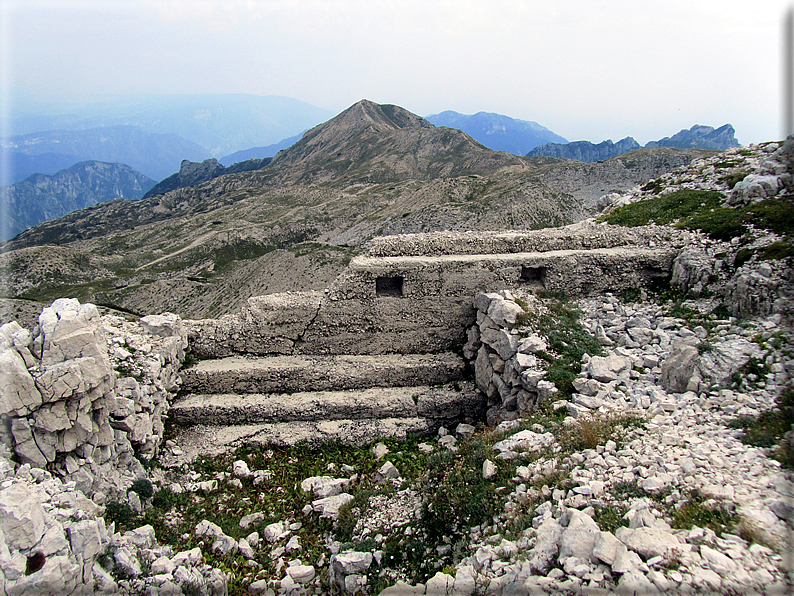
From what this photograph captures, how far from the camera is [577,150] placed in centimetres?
13738

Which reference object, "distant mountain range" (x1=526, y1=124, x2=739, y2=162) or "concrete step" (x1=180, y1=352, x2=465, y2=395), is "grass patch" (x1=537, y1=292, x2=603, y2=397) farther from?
"distant mountain range" (x1=526, y1=124, x2=739, y2=162)

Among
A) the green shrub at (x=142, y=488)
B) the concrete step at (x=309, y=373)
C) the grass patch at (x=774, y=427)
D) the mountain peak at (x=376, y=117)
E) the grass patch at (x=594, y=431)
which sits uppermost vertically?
the mountain peak at (x=376, y=117)

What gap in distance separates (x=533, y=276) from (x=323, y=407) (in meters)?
7.17

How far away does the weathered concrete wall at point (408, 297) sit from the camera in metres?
Answer: 11.9

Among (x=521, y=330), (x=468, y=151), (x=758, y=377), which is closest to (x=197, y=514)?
(x=521, y=330)

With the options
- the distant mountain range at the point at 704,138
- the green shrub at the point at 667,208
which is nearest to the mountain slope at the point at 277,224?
the green shrub at the point at 667,208

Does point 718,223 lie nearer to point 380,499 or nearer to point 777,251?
point 777,251

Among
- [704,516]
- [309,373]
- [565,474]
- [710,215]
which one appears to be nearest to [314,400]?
[309,373]

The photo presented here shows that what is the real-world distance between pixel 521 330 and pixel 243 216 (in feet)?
202

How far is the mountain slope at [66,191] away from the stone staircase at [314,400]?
161m

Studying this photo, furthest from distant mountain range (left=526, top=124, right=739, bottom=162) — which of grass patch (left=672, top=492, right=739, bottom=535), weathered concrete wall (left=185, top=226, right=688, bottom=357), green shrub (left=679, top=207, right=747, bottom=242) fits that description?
grass patch (left=672, top=492, right=739, bottom=535)

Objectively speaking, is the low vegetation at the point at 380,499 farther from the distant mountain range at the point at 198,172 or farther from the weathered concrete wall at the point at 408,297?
the distant mountain range at the point at 198,172

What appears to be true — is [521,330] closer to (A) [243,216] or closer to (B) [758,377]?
(B) [758,377]

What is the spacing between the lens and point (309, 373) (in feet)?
38.0
